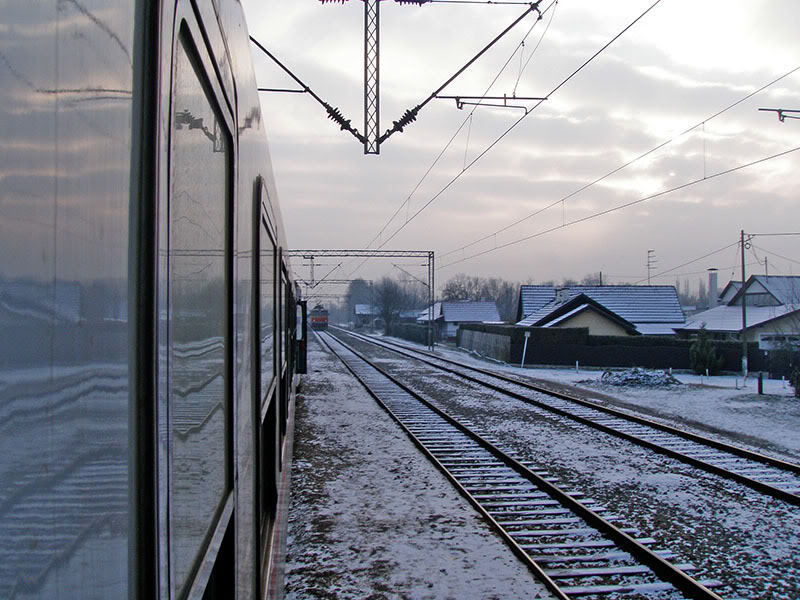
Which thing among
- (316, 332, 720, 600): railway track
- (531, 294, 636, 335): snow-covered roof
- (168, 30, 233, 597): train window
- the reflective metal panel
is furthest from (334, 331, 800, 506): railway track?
(531, 294, 636, 335): snow-covered roof

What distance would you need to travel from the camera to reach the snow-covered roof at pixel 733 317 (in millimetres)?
40500

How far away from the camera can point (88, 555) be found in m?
0.77

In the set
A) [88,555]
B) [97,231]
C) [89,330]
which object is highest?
[97,231]

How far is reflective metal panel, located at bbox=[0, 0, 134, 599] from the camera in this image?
61 centimetres

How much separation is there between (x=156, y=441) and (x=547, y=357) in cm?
3462

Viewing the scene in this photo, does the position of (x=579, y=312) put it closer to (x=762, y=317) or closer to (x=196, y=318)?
(x=762, y=317)

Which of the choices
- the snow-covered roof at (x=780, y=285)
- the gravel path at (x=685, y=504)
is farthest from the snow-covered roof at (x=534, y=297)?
the gravel path at (x=685, y=504)

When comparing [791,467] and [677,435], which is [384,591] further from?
[677,435]

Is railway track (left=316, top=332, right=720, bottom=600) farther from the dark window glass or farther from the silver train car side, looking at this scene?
the silver train car side

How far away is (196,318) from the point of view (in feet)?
4.83

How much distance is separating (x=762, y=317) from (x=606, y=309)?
367 inches

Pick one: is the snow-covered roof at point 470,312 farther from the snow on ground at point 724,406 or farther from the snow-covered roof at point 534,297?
the snow on ground at point 724,406

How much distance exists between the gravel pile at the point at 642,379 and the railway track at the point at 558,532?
13620mm

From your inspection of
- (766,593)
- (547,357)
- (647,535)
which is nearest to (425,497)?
(647,535)
